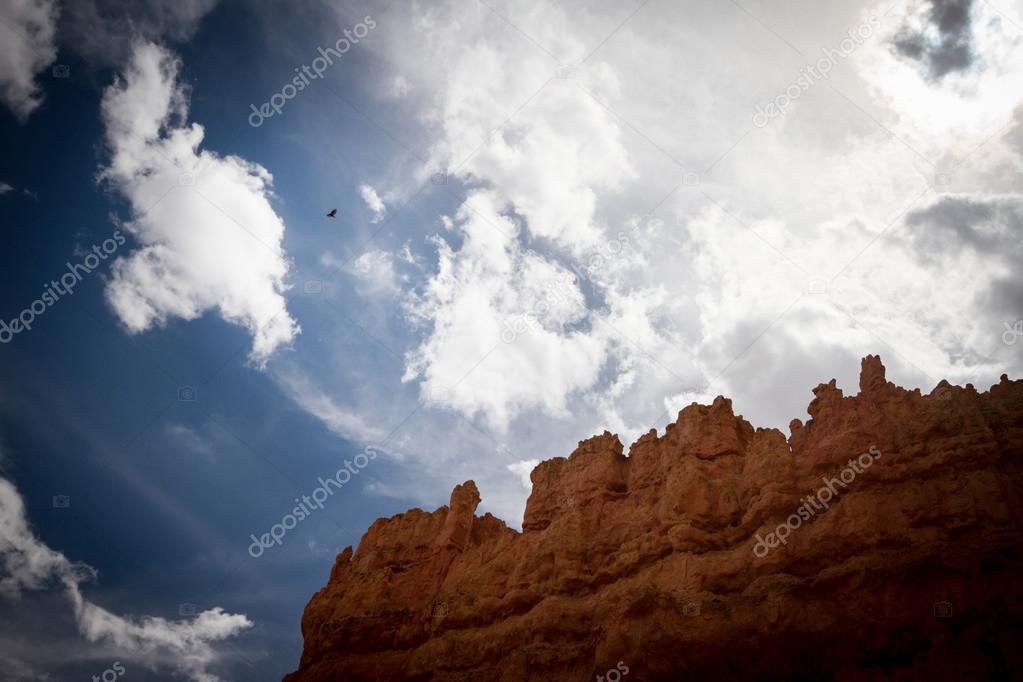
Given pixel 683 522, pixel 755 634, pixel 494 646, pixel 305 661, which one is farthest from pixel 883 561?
pixel 305 661

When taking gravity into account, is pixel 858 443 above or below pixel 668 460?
below

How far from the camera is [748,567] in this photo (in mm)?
27703

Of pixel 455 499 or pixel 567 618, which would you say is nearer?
pixel 567 618

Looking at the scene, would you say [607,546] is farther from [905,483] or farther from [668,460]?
[905,483]

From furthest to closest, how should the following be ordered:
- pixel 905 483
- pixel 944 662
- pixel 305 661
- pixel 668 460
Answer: pixel 305 661
pixel 668 460
pixel 905 483
pixel 944 662

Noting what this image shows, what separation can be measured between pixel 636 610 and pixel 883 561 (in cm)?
1029

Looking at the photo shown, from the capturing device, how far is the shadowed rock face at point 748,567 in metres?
22.7

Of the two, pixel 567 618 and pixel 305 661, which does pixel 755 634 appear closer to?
pixel 567 618

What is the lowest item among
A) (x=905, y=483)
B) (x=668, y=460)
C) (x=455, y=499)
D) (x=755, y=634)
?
(x=755, y=634)

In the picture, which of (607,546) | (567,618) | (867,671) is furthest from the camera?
(607,546)

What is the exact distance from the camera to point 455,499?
47.0 metres

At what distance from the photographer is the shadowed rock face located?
74.5 ft

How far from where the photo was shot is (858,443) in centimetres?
2914

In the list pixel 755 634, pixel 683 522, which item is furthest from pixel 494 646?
pixel 755 634
